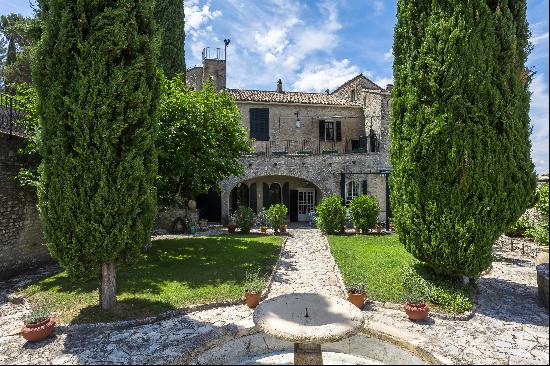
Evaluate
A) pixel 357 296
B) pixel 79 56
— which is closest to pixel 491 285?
pixel 357 296

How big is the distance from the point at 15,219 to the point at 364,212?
14.9 metres

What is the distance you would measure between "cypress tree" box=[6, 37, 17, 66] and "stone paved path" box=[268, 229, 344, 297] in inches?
975

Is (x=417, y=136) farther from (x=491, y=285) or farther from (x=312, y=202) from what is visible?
(x=312, y=202)

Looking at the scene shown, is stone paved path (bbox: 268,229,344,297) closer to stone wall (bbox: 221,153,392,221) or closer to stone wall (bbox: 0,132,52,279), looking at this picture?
stone wall (bbox: 221,153,392,221)

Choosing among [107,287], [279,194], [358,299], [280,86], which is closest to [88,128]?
[107,287]

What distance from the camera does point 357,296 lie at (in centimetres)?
774

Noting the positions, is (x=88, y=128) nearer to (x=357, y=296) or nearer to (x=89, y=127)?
(x=89, y=127)

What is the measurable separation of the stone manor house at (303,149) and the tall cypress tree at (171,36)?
14.0 feet

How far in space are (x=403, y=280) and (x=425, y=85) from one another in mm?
4911

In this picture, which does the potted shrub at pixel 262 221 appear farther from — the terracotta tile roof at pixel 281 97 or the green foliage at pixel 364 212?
the terracotta tile roof at pixel 281 97

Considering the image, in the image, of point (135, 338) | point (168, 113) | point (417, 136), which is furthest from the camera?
point (168, 113)

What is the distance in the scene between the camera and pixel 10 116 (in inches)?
437

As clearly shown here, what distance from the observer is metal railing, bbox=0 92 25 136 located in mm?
10938

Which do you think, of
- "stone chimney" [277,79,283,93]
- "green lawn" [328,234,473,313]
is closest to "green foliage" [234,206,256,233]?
"green lawn" [328,234,473,313]
